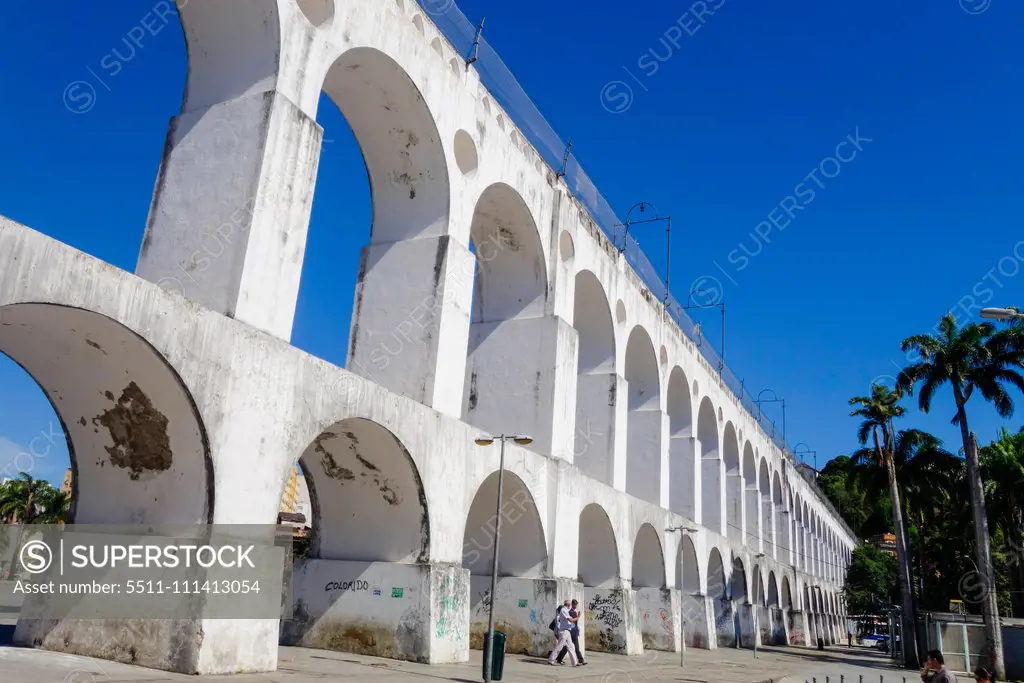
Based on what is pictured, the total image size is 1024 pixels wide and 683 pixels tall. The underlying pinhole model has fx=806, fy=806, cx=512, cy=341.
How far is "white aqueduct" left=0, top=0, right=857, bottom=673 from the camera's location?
905 centimetres

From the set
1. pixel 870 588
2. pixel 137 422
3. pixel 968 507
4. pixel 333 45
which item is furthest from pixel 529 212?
pixel 870 588

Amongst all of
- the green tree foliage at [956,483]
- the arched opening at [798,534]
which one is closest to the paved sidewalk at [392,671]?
the green tree foliage at [956,483]

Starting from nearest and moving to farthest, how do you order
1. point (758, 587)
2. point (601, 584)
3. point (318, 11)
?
point (318, 11), point (601, 584), point (758, 587)

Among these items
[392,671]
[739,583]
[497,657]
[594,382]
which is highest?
[594,382]

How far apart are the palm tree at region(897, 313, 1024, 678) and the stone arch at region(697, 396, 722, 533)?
7.68 meters

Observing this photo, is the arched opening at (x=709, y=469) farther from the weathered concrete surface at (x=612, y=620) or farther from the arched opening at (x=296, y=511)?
the arched opening at (x=296, y=511)

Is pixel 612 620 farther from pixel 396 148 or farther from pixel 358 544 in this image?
pixel 396 148

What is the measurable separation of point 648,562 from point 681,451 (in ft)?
21.0

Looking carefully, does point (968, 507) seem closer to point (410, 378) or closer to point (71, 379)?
point (410, 378)

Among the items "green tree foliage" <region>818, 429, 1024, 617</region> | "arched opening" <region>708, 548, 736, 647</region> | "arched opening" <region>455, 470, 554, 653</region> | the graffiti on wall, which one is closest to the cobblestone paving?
the graffiti on wall

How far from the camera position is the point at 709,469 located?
113 ft

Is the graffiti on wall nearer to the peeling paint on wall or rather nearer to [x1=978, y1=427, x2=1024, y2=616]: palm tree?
the peeling paint on wall

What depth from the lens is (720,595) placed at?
3195cm

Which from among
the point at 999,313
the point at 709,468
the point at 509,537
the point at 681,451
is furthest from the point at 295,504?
the point at 999,313
